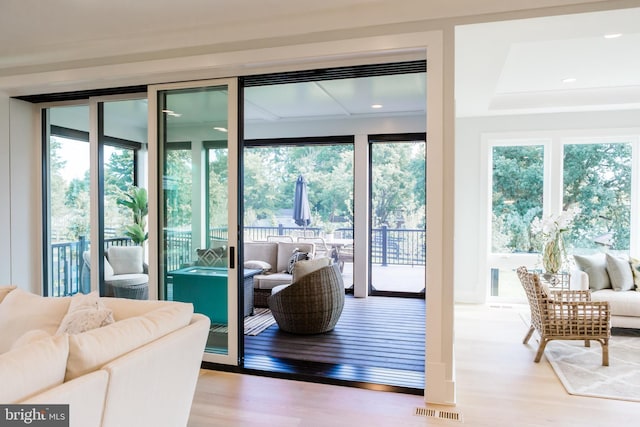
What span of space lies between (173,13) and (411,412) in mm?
3264

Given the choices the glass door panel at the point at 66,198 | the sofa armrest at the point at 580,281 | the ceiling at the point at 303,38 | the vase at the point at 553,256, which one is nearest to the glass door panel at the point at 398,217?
the ceiling at the point at 303,38

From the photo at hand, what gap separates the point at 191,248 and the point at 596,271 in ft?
14.1

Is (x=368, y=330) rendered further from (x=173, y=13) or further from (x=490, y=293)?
(x=173, y=13)

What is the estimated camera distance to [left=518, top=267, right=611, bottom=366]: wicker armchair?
3504 mm

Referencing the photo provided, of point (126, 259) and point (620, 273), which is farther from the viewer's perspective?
point (126, 259)

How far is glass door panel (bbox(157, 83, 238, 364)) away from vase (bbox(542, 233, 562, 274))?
11.6 feet

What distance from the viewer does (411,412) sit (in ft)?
8.87

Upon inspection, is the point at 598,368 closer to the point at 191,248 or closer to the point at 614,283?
the point at 614,283

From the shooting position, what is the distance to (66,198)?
461 centimetres

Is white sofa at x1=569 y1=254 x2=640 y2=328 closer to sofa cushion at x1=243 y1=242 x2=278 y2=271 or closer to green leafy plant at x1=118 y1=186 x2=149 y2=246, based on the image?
sofa cushion at x1=243 y1=242 x2=278 y2=271

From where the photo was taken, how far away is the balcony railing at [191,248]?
3.59 metres

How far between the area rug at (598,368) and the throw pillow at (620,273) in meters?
0.54

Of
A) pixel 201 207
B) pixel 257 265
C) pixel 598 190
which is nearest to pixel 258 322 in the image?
pixel 257 265

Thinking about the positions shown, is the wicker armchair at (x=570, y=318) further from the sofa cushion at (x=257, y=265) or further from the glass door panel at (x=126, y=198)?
the glass door panel at (x=126, y=198)
